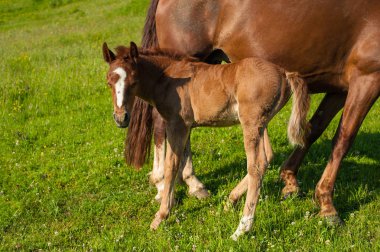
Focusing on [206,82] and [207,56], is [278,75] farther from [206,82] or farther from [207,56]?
[207,56]

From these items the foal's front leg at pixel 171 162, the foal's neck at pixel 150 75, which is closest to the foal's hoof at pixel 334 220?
the foal's front leg at pixel 171 162

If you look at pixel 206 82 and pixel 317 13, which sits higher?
pixel 317 13

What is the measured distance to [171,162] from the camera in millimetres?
4695

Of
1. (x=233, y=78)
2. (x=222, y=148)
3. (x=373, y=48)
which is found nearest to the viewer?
(x=233, y=78)

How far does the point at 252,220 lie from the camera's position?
4230mm

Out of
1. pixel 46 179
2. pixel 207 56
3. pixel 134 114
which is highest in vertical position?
pixel 207 56

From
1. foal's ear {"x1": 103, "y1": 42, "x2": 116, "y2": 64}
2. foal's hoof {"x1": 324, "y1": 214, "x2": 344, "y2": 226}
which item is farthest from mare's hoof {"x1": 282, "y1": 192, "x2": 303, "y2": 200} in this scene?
foal's ear {"x1": 103, "y1": 42, "x2": 116, "y2": 64}

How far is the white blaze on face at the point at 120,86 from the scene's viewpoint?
410 centimetres

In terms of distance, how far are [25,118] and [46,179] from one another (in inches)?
95.1

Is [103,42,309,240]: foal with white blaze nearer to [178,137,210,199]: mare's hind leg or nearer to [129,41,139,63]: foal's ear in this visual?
[129,41,139,63]: foal's ear

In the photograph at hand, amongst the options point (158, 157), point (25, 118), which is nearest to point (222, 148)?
point (158, 157)

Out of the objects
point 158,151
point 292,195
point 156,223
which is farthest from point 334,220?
point 158,151

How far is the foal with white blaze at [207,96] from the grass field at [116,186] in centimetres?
33

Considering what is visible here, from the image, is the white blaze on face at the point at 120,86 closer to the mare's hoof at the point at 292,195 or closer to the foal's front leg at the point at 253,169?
the foal's front leg at the point at 253,169
